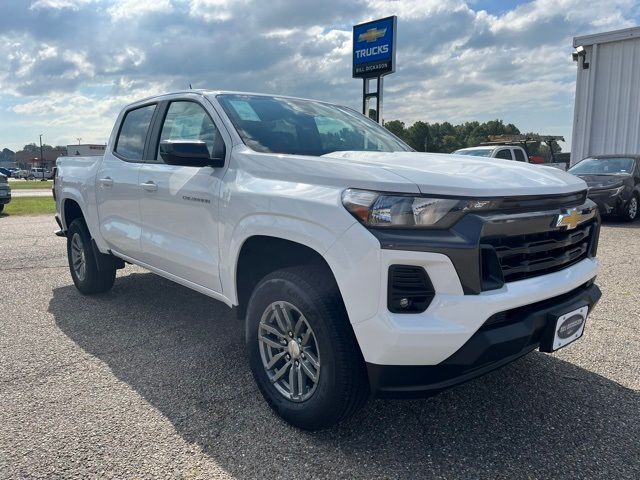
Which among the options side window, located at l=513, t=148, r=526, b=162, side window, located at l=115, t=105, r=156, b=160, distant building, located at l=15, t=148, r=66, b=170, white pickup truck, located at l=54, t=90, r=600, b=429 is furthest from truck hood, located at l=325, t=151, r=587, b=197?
distant building, located at l=15, t=148, r=66, b=170

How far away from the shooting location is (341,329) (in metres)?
2.45

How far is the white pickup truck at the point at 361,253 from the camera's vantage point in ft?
7.38

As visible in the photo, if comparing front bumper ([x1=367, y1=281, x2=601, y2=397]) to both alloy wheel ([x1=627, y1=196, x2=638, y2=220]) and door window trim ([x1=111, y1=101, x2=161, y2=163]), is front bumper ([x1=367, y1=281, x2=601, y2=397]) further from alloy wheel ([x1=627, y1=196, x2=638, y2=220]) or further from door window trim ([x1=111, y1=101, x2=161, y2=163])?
alloy wheel ([x1=627, y1=196, x2=638, y2=220])

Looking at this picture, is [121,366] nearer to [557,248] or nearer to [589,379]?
[557,248]

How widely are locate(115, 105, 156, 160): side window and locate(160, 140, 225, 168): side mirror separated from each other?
1294 millimetres

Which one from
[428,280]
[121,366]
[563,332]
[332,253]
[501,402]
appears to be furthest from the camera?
[121,366]

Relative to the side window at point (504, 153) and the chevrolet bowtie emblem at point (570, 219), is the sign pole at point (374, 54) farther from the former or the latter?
the chevrolet bowtie emblem at point (570, 219)

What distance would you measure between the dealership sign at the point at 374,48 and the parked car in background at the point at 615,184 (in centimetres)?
783

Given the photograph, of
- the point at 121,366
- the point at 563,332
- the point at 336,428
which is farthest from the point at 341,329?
the point at 121,366

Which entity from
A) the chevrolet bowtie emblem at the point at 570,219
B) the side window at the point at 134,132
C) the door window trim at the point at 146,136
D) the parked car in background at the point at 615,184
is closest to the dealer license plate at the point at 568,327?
the chevrolet bowtie emblem at the point at 570,219

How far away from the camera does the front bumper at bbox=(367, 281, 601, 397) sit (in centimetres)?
226

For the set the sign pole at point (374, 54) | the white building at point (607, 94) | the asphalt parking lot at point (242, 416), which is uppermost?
the sign pole at point (374, 54)

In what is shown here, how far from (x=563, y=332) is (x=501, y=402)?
0.72 metres

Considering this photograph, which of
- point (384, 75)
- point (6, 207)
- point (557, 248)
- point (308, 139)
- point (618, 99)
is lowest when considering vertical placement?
point (6, 207)
